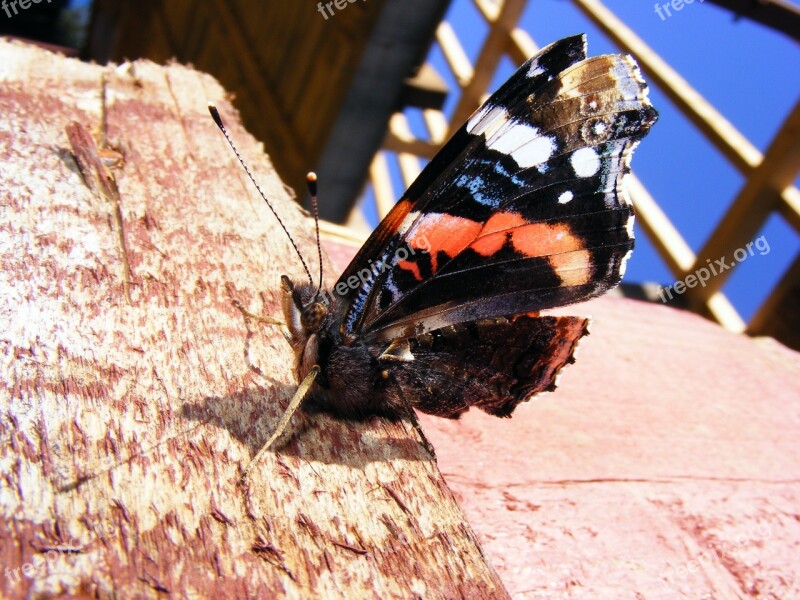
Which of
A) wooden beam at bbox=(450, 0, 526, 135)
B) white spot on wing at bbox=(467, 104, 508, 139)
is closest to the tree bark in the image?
white spot on wing at bbox=(467, 104, 508, 139)

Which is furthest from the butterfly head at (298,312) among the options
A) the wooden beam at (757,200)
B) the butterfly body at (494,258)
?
the wooden beam at (757,200)

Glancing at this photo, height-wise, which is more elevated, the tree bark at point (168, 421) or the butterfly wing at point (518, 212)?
the butterfly wing at point (518, 212)

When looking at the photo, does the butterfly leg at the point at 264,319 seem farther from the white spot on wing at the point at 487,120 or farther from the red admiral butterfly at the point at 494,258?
the white spot on wing at the point at 487,120

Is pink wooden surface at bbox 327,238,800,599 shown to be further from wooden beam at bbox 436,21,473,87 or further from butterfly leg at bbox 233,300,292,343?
wooden beam at bbox 436,21,473,87

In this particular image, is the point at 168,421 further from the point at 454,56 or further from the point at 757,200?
the point at 454,56

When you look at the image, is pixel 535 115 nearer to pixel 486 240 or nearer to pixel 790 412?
pixel 486 240

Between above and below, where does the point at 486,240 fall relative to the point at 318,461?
above

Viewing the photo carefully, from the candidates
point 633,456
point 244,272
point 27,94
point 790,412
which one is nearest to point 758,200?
point 790,412
